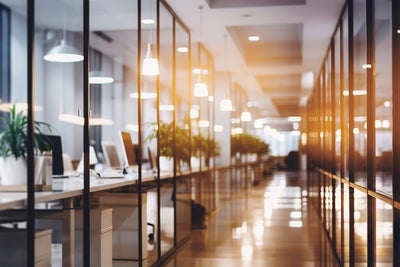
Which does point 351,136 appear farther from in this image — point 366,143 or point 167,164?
point 167,164

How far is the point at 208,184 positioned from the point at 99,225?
5.32 metres

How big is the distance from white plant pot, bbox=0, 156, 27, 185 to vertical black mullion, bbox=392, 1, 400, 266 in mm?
1954

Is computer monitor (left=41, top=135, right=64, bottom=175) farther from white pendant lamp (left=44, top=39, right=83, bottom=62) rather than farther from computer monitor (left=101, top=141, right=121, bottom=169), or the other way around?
computer monitor (left=101, top=141, right=121, bottom=169)

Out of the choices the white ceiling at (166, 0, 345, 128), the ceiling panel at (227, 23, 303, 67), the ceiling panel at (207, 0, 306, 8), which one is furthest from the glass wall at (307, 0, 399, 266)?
the ceiling panel at (227, 23, 303, 67)

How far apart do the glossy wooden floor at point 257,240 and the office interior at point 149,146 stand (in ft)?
0.70

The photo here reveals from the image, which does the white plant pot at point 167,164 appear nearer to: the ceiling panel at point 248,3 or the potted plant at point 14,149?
the ceiling panel at point 248,3

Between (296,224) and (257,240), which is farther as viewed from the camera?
(296,224)

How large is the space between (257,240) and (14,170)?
14.5ft

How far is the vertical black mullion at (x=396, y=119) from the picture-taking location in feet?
9.30

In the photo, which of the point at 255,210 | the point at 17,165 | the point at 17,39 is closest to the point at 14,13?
the point at 17,39

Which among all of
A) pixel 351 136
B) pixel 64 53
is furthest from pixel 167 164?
pixel 351 136

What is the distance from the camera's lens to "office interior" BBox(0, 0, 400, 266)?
3.05m

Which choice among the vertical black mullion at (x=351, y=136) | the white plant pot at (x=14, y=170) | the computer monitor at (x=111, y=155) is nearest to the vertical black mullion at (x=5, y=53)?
the computer monitor at (x=111, y=155)

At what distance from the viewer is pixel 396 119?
113 inches
